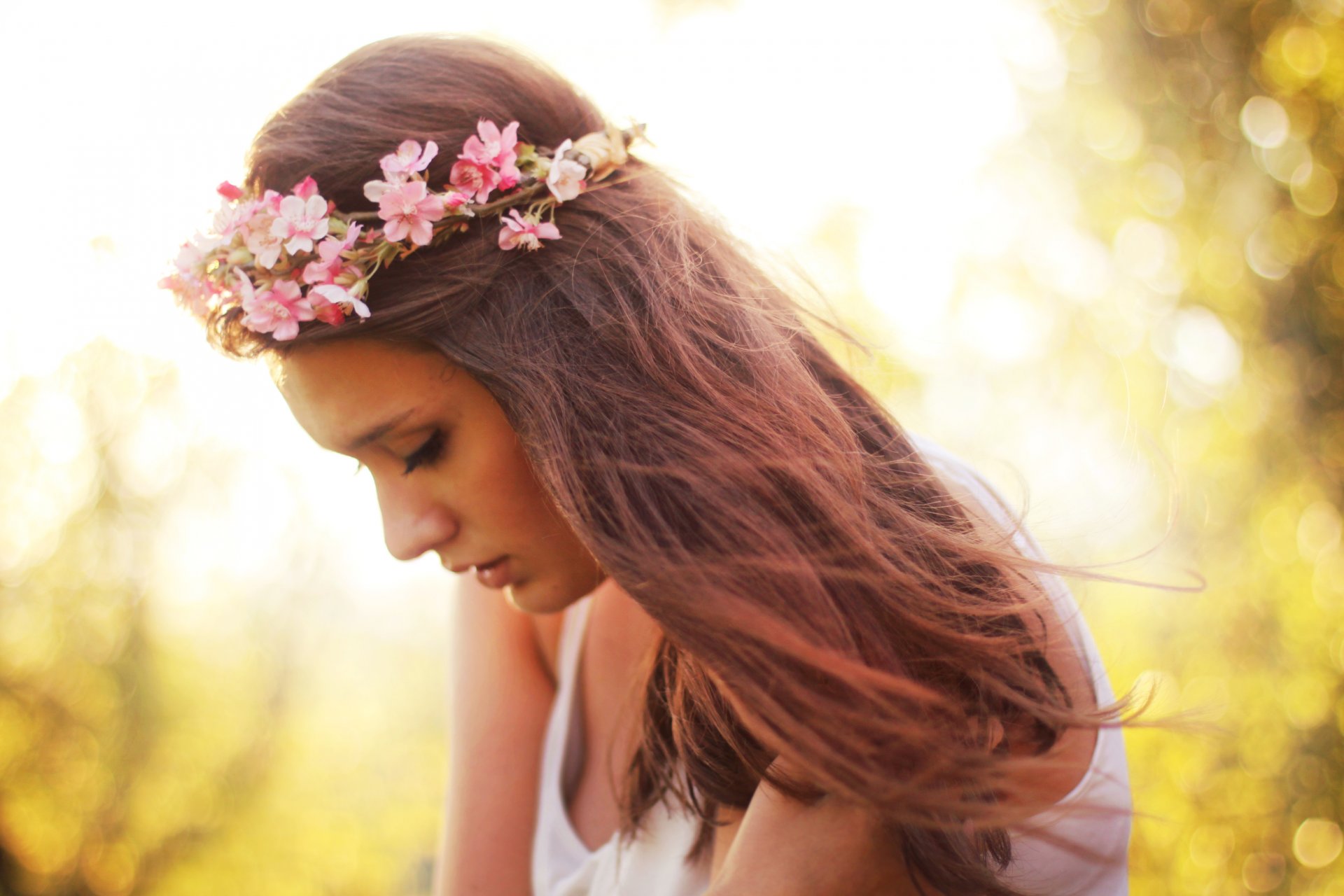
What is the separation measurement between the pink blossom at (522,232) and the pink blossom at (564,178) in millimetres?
54

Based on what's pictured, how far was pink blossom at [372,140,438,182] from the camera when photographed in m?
1.20

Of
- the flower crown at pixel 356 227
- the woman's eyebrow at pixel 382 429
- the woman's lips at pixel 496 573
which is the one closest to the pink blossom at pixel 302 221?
the flower crown at pixel 356 227

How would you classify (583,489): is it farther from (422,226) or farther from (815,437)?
(422,226)

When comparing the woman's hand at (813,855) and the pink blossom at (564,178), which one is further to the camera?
the pink blossom at (564,178)

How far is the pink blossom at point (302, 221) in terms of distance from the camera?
1.21 m

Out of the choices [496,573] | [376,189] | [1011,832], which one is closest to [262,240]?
[376,189]

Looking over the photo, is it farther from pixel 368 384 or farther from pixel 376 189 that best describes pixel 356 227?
pixel 368 384

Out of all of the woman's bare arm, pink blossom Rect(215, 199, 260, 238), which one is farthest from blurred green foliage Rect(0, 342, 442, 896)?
pink blossom Rect(215, 199, 260, 238)

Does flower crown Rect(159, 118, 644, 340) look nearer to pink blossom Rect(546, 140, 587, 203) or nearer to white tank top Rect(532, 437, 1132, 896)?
pink blossom Rect(546, 140, 587, 203)

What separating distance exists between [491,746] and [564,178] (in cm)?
111

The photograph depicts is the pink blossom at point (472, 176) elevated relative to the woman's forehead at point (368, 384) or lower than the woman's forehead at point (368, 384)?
elevated

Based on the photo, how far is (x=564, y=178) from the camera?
128 cm

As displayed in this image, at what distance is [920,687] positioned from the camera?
101 centimetres

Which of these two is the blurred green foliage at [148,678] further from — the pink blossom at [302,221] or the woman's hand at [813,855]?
the woman's hand at [813,855]
